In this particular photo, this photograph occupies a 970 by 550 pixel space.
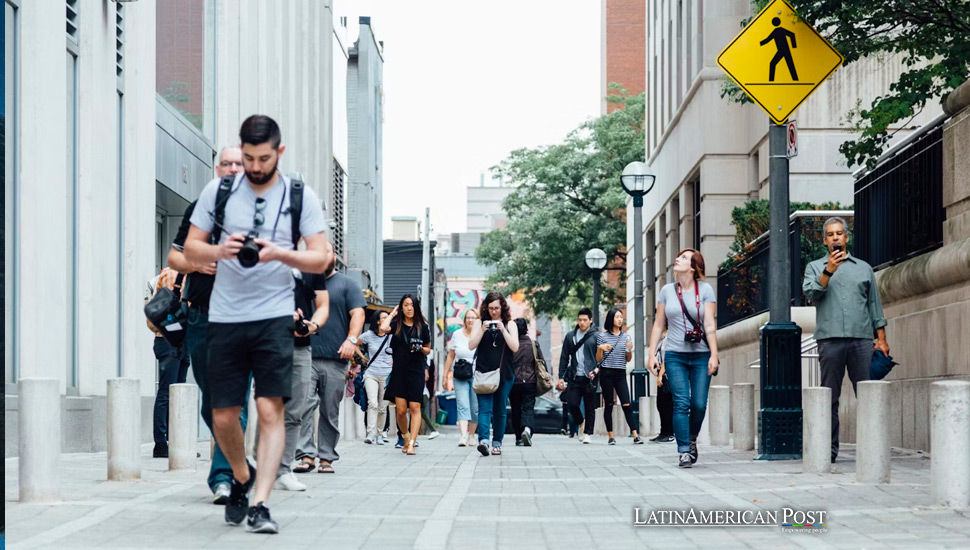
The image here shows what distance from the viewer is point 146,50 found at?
17922 mm

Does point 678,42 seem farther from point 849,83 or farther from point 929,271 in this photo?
point 929,271

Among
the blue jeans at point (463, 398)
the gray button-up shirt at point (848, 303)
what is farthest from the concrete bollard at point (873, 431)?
the blue jeans at point (463, 398)

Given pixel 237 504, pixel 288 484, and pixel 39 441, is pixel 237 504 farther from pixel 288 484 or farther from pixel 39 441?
pixel 288 484

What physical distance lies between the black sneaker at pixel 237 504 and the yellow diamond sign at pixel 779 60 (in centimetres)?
670

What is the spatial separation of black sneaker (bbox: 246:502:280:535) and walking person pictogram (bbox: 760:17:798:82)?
7217 mm

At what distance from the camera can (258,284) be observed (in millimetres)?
7090

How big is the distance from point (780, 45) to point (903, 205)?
96.8 inches

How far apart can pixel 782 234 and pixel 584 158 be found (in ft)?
135

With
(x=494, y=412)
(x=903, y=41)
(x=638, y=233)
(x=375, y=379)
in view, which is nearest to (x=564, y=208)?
(x=638, y=233)

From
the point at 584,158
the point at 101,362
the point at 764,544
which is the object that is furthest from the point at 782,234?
the point at 584,158

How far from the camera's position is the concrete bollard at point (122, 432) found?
9.80m

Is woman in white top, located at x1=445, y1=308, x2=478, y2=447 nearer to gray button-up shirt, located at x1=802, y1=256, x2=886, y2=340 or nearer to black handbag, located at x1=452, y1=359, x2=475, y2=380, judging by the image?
black handbag, located at x1=452, y1=359, x2=475, y2=380

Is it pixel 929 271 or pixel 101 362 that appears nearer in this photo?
pixel 929 271

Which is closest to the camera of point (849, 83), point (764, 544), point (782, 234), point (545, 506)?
point (764, 544)
